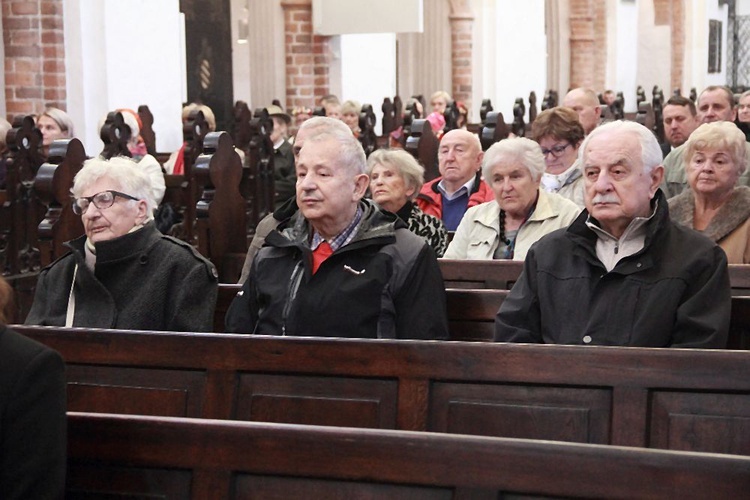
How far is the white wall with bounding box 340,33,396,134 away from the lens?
49.9ft

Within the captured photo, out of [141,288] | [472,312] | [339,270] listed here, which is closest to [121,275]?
[141,288]

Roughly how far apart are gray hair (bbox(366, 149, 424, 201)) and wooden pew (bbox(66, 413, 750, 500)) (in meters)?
3.36

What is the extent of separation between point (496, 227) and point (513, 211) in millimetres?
112

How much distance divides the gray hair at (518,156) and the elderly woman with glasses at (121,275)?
1.51m

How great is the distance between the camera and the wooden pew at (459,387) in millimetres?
3209

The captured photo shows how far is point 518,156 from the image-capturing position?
17.7 feet

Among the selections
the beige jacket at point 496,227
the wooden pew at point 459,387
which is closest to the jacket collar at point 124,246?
the wooden pew at point 459,387

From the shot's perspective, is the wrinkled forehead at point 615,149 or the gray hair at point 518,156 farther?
the gray hair at point 518,156

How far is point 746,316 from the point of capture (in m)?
4.21

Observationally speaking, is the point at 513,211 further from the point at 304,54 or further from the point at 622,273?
the point at 304,54

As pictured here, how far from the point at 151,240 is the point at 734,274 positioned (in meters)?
2.08

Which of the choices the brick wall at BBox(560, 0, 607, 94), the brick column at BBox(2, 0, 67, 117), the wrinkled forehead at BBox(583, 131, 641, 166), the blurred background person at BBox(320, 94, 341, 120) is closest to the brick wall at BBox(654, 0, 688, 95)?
the brick wall at BBox(560, 0, 607, 94)

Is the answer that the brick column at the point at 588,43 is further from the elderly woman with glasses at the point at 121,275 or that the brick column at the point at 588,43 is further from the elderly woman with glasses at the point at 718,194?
the elderly woman with glasses at the point at 121,275

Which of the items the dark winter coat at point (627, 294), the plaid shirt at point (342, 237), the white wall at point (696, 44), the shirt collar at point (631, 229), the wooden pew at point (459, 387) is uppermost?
the white wall at point (696, 44)
